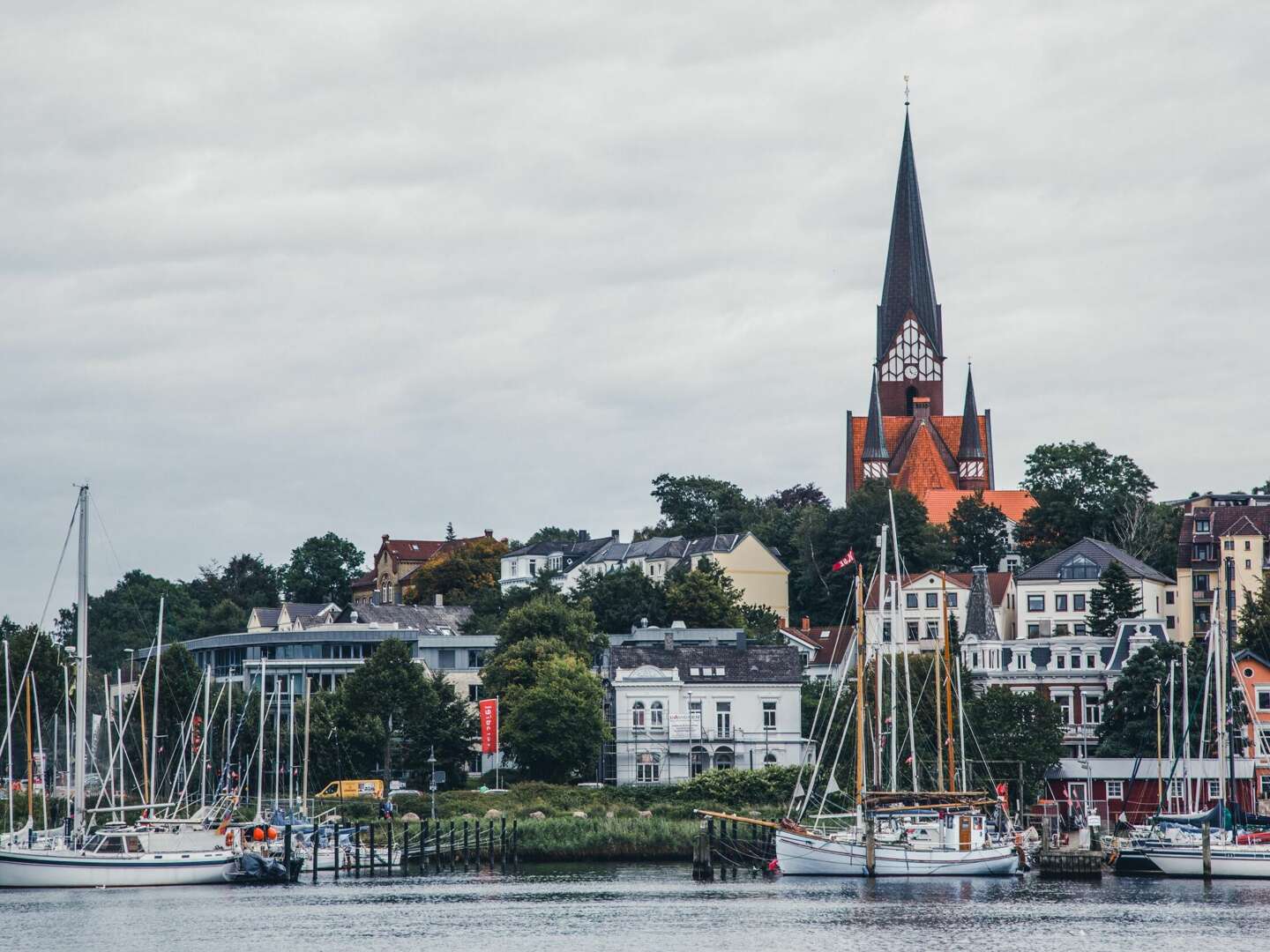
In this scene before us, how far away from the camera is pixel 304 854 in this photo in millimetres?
91438

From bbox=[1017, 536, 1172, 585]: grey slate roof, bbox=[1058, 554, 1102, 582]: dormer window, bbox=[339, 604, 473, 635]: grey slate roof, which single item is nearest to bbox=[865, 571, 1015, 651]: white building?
bbox=[1017, 536, 1172, 585]: grey slate roof

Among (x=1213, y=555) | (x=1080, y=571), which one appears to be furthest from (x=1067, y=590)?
(x=1213, y=555)

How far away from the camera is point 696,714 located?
399 ft

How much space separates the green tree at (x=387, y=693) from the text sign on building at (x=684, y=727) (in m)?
14.5

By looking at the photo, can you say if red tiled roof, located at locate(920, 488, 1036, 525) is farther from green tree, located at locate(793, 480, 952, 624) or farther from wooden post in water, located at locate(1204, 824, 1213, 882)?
wooden post in water, located at locate(1204, 824, 1213, 882)

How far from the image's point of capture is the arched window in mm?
119875

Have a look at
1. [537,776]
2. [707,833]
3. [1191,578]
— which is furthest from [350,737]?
[1191,578]

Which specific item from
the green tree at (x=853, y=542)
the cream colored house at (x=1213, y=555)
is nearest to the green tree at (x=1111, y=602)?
the cream colored house at (x=1213, y=555)

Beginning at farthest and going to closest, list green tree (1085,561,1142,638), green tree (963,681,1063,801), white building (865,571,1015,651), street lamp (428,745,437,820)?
1. white building (865,571,1015,651)
2. green tree (1085,561,1142,638)
3. green tree (963,681,1063,801)
4. street lamp (428,745,437,820)

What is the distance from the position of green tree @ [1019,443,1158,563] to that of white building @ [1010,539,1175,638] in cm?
2022

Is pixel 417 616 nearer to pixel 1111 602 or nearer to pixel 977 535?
pixel 977 535

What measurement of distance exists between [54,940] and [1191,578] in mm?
102884

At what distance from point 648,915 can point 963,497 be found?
386 feet

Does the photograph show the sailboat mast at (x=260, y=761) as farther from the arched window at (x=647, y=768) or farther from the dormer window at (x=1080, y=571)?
the dormer window at (x=1080, y=571)
